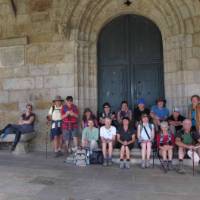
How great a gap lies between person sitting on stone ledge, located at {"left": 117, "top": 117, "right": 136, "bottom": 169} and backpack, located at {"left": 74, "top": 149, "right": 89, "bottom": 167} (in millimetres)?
631

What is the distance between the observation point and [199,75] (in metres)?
6.59

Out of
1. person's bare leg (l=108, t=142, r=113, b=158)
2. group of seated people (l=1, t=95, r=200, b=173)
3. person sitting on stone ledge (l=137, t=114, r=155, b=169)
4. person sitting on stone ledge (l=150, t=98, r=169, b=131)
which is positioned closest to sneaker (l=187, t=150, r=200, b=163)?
group of seated people (l=1, t=95, r=200, b=173)

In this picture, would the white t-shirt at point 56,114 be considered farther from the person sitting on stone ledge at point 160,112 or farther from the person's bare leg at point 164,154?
the person's bare leg at point 164,154

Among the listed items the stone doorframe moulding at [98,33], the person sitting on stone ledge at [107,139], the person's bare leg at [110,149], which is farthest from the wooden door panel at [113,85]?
the person's bare leg at [110,149]

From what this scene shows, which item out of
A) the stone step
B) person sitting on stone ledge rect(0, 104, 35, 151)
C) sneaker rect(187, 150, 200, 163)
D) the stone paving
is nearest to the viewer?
the stone paving

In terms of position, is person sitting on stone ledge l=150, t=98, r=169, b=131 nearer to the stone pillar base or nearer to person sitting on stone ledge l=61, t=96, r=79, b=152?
person sitting on stone ledge l=61, t=96, r=79, b=152

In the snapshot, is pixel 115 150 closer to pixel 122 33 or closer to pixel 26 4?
pixel 122 33

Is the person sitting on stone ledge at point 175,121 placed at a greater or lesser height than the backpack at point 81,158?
greater

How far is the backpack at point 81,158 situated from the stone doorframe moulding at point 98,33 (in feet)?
5.40

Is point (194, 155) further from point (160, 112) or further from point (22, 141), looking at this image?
point (22, 141)

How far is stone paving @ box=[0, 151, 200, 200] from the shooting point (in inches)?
148

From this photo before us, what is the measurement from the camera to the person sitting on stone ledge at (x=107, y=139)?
18.8 feet

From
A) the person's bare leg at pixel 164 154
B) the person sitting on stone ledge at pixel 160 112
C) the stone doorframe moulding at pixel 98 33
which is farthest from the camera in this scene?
the stone doorframe moulding at pixel 98 33

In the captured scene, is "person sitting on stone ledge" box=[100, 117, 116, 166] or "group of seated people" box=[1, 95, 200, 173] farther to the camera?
"person sitting on stone ledge" box=[100, 117, 116, 166]
